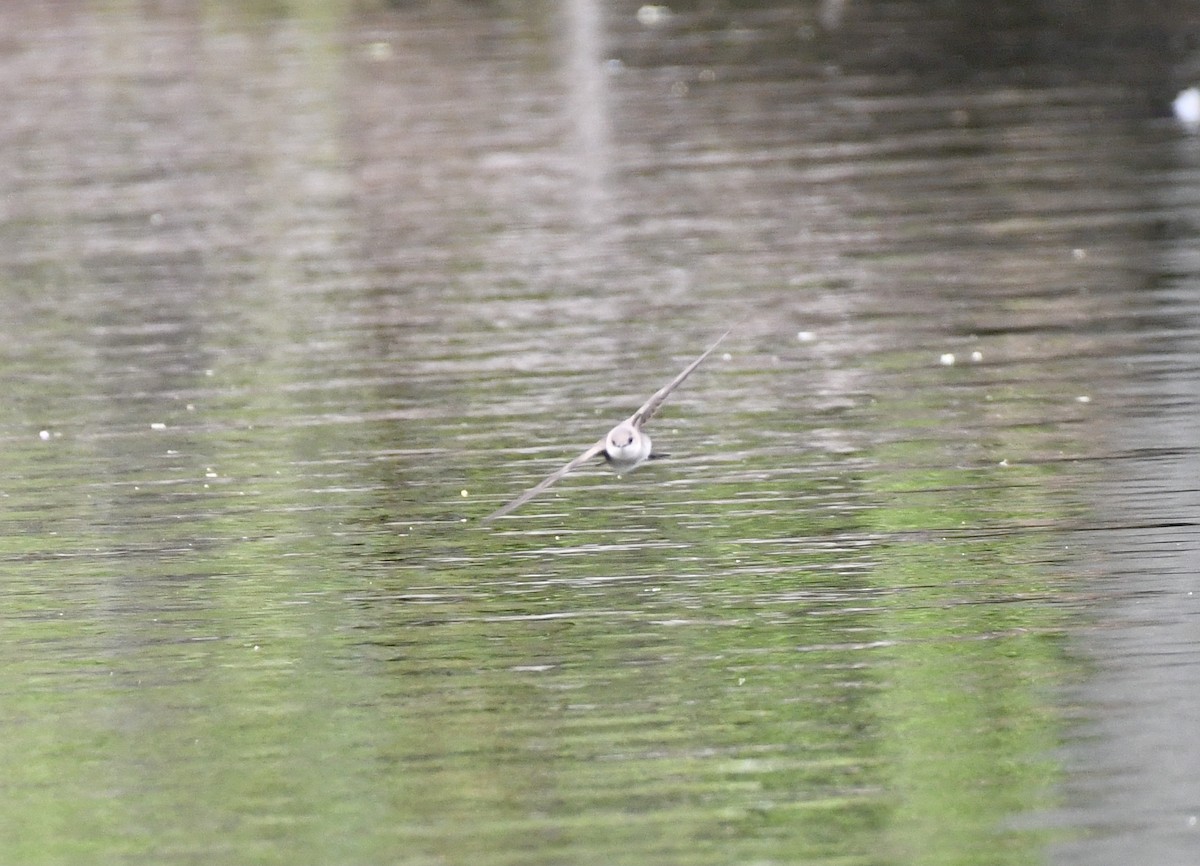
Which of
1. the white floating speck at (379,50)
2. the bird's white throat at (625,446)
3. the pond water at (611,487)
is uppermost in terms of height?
the bird's white throat at (625,446)

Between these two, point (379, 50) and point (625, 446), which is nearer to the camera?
point (625, 446)

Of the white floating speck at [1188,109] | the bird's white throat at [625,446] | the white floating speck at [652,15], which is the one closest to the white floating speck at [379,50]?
the white floating speck at [652,15]

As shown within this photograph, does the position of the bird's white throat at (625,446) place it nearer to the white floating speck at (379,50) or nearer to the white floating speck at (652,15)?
the white floating speck at (379,50)

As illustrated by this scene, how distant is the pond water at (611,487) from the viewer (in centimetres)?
760

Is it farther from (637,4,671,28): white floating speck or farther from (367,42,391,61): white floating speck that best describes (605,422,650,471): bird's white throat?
(637,4,671,28): white floating speck

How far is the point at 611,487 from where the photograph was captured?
37.5 ft

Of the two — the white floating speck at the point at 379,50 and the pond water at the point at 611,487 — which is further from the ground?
the pond water at the point at 611,487

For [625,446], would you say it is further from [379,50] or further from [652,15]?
[652,15]

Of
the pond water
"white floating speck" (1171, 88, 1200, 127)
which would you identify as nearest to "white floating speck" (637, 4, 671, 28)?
the pond water

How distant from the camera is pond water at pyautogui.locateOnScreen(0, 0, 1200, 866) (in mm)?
7602

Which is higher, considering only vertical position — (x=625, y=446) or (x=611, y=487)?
(x=625, y=446)

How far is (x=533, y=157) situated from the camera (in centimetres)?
2100

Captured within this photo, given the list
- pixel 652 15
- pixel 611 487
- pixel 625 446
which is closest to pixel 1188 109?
pixel 611 487

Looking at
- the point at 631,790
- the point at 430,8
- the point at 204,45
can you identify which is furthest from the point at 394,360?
the point at 430,8
